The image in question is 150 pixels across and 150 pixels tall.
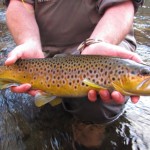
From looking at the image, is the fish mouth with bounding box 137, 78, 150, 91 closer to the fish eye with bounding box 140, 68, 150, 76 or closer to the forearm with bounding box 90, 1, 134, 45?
the fish eye with bounding box 140, 68, 150, 76

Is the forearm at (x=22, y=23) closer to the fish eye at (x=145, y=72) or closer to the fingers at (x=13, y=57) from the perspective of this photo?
the fingers at (x=13, y=57)

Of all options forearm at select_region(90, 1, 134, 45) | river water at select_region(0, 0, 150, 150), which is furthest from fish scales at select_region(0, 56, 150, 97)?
river water at select_region(0, 0, 150, 150)

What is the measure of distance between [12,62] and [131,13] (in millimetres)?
884

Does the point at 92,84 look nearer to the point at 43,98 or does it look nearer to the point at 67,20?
the point at 43,98

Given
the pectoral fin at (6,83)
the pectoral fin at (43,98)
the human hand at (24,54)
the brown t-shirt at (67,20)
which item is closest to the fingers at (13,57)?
the human hand at (24,54)

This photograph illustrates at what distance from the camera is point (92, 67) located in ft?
6.39

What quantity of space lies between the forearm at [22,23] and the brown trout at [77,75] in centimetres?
33

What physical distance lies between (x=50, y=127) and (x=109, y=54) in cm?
75

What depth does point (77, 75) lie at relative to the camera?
1.97 meters

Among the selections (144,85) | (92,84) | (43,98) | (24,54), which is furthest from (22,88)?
(144,85)

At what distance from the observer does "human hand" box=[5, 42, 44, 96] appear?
2.06 meters

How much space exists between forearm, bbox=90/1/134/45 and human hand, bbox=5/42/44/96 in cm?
37

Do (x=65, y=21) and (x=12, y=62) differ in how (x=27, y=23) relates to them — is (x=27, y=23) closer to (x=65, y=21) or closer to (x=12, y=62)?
(x=65, y=21)

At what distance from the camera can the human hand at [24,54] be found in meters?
2.06
